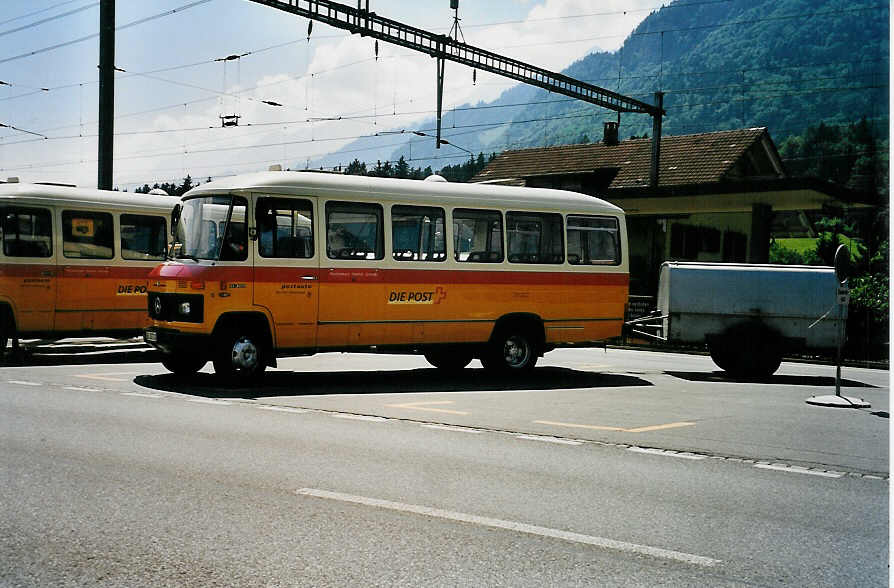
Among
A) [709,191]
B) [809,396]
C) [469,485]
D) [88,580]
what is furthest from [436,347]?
[709,191]

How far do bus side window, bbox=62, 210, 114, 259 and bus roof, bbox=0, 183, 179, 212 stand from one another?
0.24 m

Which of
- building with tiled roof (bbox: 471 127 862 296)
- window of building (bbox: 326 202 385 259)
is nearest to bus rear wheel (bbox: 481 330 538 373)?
window of building (bbox: 326 202 385 259)

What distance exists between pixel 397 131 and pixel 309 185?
19124 millimetres

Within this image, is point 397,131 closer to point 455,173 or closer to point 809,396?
point 809,396

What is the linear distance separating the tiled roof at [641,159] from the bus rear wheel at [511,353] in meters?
25.9

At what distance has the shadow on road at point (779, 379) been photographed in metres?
17.8

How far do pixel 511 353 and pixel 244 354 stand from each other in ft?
16.9

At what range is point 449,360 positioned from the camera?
1844cm

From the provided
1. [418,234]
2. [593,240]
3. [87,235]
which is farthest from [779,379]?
[87,235]

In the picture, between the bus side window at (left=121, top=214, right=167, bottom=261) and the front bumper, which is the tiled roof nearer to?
the bus side window at (left=121, top=214, right=167, bottom=261)

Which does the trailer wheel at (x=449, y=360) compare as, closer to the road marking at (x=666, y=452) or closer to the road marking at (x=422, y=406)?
the road marking at (x=422, y=406)

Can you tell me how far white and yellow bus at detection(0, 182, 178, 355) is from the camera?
1811 cm

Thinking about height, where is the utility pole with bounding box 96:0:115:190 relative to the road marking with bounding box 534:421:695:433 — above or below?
above

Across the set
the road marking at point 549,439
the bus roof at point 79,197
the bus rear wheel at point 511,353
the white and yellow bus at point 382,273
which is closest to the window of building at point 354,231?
the white and yellow bus at point 382,273
